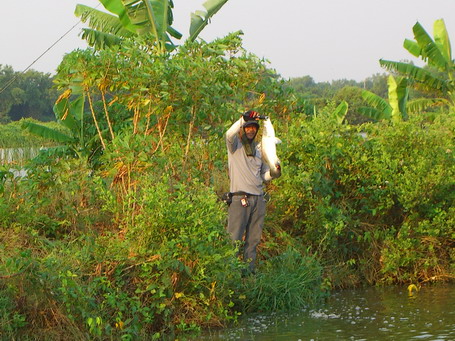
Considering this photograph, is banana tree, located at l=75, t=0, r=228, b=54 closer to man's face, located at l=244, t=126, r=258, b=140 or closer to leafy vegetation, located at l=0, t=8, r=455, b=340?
leafy vegetation, located at l=0, t=8, r=455, b=340

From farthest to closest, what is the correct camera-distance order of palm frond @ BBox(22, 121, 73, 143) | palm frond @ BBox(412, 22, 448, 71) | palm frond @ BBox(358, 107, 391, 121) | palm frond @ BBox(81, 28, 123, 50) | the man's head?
palm frond @ BBox(358, 107, 391, 121) → palm frond @ BBox(412, 22, 448, 71) → palm frond @ BBox(81, 28, 123, 50) → palm frond @ BBox(22, 121, 73, 143) → the man's head

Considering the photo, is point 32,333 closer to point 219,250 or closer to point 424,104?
point 219,250

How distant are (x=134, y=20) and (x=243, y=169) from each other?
22.9ft

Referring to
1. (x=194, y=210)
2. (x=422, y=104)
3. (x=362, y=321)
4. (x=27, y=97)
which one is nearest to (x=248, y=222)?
(x=194, y=210)

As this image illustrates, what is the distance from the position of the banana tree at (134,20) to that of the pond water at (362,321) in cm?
659

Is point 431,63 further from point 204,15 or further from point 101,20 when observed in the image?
point 101,20

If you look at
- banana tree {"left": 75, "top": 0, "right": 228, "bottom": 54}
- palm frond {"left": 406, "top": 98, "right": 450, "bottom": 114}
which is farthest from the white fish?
palm frond {"left": 406, "top": 98, "right": 450, "bottom": 114}

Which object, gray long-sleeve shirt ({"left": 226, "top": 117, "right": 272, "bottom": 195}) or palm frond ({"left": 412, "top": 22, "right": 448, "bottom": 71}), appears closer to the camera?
gray long-sleeve shirt ({"left": 226, "top": 117, "right": 272, "bottom": 195})

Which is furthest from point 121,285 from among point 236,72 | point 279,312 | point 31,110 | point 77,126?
point 31,110

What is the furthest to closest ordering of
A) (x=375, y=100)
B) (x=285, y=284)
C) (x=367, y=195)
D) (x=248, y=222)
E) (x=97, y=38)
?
(x=375, y=100) < (x=97, y=38) < (x=367, y=195) < (x=248, y=222) < (x=285, y=284)

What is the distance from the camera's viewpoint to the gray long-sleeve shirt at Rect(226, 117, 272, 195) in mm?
8336

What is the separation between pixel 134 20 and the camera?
14547 millimetres

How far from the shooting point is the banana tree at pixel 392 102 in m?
22.1

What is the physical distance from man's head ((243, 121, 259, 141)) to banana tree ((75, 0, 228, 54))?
222 inches
